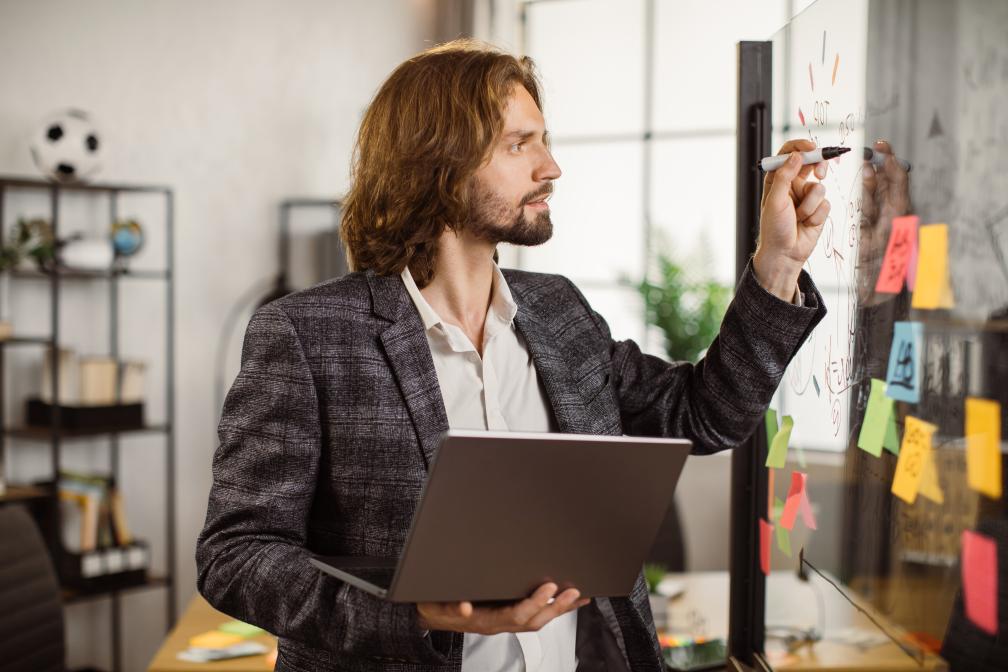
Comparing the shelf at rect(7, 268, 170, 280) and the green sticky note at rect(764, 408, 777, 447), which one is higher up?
the shelf at rect(7, 268, 170, 280)

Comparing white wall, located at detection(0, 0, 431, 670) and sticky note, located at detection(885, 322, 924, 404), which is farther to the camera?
white wall, located at detection(0, 0, 431, 670)

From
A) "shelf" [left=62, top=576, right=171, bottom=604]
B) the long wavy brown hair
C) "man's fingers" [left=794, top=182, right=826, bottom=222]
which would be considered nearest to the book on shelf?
"shelf" [left=62, top=576, right=171, bottom=604]

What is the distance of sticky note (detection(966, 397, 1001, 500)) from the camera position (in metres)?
0.89

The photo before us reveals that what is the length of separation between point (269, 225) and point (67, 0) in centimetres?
123

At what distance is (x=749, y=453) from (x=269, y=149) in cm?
344

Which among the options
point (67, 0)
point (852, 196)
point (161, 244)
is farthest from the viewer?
point (161, 244)

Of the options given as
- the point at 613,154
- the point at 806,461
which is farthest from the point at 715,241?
the point at 806,461

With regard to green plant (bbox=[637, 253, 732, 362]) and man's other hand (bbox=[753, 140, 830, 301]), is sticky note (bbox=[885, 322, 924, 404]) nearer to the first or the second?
man's other hand (bbox=[753, 140, 830, 301])

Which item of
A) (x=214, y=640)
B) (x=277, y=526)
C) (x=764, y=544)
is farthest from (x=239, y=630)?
(x=764, y=544)

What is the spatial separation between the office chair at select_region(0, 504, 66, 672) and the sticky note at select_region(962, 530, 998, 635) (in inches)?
89.1

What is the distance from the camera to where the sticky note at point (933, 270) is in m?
0.99

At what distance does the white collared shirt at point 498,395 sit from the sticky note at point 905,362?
1.82 ft

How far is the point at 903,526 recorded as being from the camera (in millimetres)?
1106

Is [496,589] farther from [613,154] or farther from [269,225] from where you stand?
[613,154]
